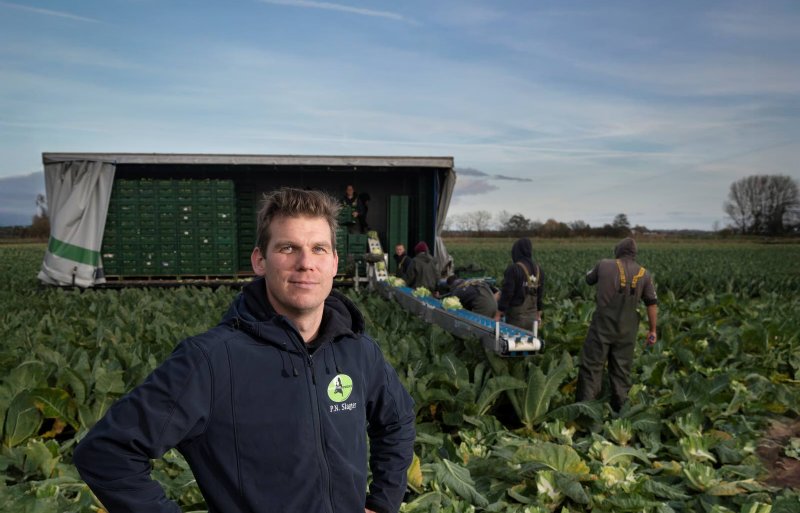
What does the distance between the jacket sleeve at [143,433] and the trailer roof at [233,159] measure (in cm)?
1186

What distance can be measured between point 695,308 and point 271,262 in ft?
41.3

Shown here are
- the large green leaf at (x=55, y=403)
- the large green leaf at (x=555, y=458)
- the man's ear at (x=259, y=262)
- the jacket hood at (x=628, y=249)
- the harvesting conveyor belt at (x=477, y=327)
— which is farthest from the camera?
the jacket hood at (x=628, y=249)

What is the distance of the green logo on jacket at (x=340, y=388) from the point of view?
203 centimetres

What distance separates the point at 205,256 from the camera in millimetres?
14188

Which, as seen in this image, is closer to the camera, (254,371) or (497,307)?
(254,371)

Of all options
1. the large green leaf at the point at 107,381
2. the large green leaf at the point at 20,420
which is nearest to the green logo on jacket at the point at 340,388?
the large green leaf at the point at 107,381

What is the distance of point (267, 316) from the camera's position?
2008 millimetres

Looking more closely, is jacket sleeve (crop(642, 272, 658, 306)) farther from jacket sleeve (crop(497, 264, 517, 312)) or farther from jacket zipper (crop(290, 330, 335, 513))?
jacket zipper (crop(290, 330, 335, 513))

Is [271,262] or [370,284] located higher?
[271,262]

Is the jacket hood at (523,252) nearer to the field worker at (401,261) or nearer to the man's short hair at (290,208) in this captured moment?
the field worker at (401,261)

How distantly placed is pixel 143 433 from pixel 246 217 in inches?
538

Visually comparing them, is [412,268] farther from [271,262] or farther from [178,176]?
[271,262]

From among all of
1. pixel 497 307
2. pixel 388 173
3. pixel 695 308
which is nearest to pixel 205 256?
pixel 388 173

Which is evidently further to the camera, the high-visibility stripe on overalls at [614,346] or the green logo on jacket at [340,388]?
the high-visibility stripe on overalls at [614,346]
